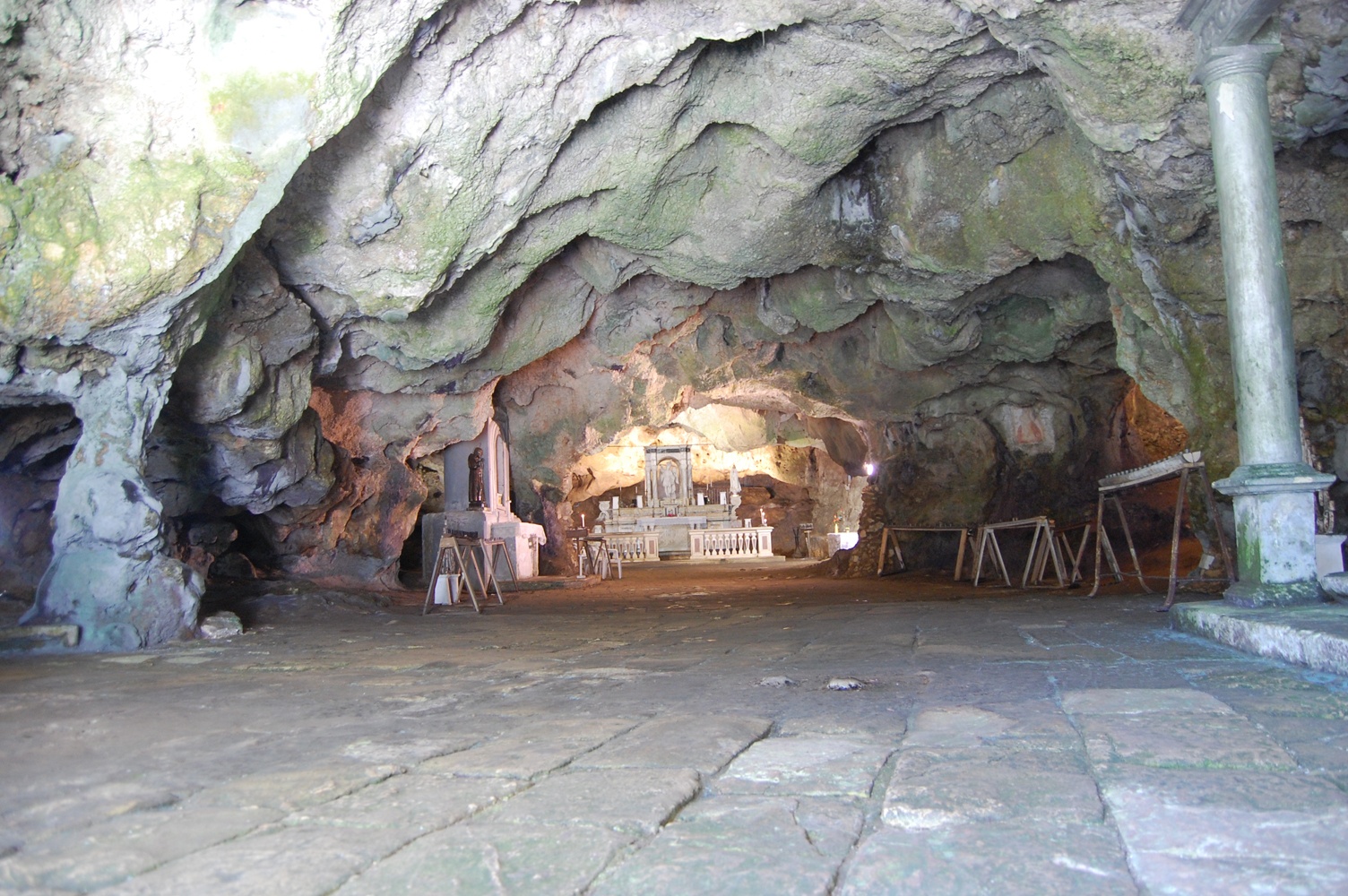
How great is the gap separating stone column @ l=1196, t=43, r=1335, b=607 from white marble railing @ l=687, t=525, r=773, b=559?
845 inches

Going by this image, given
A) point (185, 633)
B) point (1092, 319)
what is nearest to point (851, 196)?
point (1092, 319)

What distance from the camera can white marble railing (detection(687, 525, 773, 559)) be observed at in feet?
88.0

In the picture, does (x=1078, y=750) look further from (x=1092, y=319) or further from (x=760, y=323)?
(x=760, y=323)

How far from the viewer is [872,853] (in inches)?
78.3

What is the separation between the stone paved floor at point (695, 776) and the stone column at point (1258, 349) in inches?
27.8

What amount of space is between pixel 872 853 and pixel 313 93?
5640 millimetres

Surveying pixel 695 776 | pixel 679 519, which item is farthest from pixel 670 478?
pixel 695 776

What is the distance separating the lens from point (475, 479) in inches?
628

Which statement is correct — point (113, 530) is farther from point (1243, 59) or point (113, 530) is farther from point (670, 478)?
point (670, 478)

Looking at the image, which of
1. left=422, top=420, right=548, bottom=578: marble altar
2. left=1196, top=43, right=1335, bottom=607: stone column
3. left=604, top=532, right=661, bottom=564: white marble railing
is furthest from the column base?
left=604, top=532, right=661, bottom=564: white marble railing

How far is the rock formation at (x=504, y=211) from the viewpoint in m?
5.79

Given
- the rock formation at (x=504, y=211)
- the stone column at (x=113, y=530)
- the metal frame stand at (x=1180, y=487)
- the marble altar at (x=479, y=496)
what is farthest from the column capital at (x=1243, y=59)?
the marble altar at (x=479, y=496)

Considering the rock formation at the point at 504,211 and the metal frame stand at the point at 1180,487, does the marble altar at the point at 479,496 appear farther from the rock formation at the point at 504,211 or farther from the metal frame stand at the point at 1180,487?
the metal frame stand at the point at 1180,487

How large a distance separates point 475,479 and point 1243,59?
42.3ft
